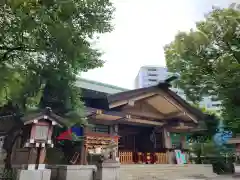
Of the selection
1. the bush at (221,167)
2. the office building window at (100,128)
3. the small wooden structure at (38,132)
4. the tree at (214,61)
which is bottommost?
the bush at (221,167)

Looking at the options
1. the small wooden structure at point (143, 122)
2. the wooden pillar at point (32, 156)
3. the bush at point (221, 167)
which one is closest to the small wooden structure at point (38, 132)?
the wooden pillar at point (32, 156)

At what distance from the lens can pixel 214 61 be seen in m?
19.7

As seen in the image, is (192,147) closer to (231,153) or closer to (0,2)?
(231,153)

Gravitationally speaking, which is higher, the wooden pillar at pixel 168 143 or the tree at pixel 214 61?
the tree at pixel 214 61

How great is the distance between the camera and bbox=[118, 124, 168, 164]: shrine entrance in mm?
16780

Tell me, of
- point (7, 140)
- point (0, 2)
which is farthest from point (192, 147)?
point (0, 2)

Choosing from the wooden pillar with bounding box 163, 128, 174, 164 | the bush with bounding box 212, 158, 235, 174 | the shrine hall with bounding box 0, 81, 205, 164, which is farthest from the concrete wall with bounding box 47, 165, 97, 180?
the bush with bounding box 212, 158, 235, 174

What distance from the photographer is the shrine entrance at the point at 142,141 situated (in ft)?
55.1

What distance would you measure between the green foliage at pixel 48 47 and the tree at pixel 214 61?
1128 centimetres

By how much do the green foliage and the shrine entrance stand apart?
321 inches

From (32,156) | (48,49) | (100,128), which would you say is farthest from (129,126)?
(48,49)

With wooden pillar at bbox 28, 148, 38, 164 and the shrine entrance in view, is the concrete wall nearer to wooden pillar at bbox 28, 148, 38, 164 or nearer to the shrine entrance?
wooden pillar at bbox 28, 148, 38, 164

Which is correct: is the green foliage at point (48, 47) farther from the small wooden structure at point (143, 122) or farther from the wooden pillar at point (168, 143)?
the wooden pillar at point (168, 143)

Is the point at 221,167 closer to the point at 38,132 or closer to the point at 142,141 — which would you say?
the point at 142,141
